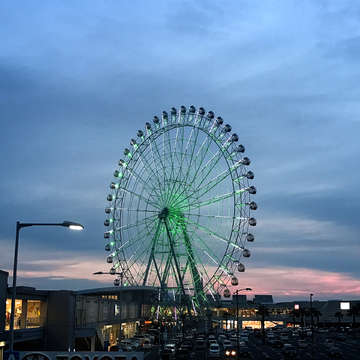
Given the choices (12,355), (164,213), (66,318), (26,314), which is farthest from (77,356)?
(164,213)

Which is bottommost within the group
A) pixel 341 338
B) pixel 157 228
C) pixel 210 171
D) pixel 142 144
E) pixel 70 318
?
pixel 341 338

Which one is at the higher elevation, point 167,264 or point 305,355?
point 167,264

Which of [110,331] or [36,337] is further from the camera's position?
[110,331]

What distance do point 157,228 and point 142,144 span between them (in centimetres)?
1172

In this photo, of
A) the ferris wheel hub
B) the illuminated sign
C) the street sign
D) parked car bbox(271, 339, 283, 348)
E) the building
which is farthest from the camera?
parked car bbox(271, 339, 283, 348)

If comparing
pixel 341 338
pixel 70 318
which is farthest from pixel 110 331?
pixel 341 338

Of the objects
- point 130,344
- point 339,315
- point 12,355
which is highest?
point 12,355

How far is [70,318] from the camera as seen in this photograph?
139 ft

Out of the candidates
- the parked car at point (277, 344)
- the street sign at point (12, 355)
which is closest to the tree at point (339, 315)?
the parked car at point (277, 344)

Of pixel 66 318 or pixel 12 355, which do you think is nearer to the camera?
pixel 12 355

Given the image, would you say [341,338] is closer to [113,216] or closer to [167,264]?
[167,264]

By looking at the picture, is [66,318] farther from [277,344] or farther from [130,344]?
[277,344]

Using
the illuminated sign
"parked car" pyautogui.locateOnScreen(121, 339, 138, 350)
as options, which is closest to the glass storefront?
the illuminated sign

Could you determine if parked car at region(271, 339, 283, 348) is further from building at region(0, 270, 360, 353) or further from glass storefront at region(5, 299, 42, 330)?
glass storefront at region(5, 299, 42, 330)
